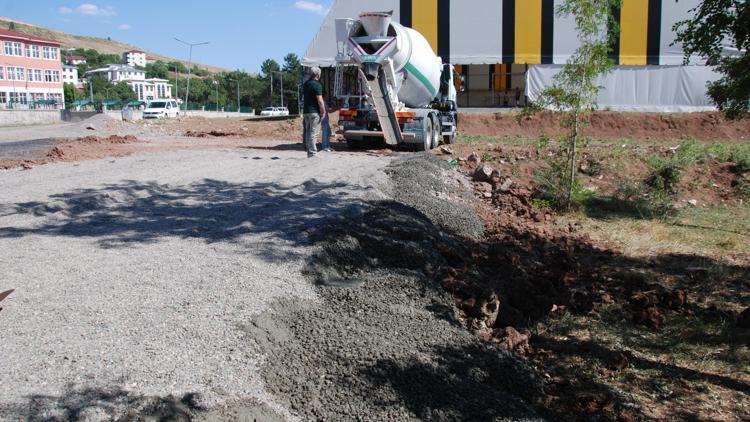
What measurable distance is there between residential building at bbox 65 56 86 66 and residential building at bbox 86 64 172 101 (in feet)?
74.2

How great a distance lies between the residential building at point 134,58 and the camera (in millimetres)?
182562

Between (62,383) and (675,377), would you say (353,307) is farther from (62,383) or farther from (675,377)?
(675,377)

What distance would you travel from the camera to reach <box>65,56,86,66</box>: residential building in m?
145

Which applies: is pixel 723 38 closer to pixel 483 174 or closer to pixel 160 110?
pixel 483 174

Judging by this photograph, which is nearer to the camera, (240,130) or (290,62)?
(240,130)

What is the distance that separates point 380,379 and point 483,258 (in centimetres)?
428

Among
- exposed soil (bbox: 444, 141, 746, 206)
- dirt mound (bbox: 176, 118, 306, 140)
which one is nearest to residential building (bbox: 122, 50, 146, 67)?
dirt mound (bbox: 176, 118, 306, 140)

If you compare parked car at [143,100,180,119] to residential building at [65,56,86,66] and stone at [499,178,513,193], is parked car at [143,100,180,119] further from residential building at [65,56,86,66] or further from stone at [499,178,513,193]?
residential building at [65,56,86,66]

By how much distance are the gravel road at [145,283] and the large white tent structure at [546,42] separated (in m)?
22.8

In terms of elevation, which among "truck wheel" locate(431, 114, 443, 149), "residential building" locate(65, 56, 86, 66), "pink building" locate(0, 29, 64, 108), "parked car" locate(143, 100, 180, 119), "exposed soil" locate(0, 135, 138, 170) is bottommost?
"exposed soil" locate(0, 135, 138, 170)

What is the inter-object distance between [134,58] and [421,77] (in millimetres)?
190094

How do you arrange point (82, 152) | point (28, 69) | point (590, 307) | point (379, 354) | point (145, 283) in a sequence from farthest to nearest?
point (28, 69), point (82, 152), point (590, 307), point (145, 283), point (379, 354)

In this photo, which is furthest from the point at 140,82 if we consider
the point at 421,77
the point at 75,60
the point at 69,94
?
the point at 421,77

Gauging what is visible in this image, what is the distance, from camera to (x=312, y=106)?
13719 millimetres
